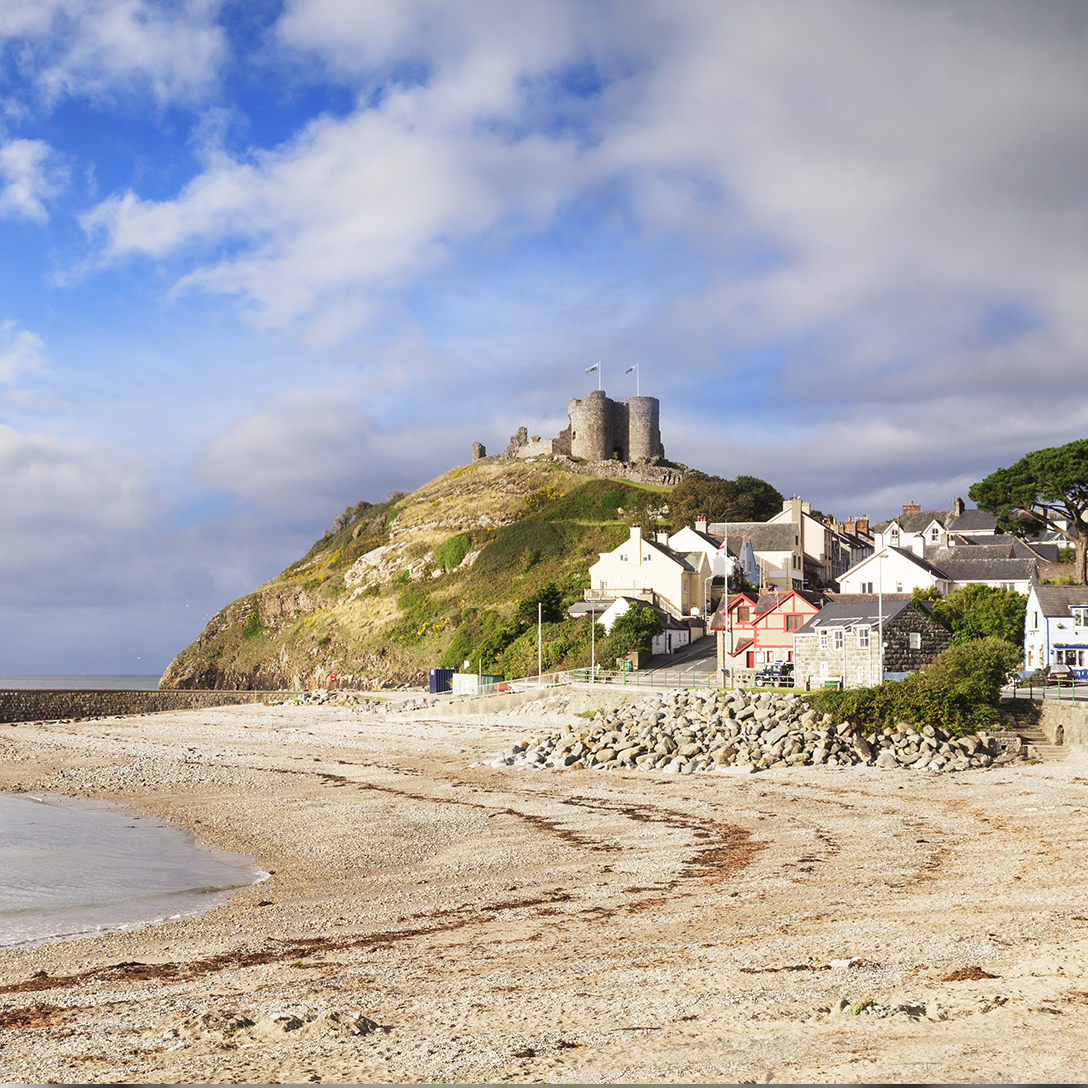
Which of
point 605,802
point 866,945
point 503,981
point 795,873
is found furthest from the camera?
point 605,802

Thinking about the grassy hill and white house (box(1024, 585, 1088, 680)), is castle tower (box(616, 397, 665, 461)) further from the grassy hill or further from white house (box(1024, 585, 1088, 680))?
white house (box(1024, 585, 1088, 680))

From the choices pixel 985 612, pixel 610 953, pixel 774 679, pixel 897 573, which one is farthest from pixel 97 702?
pixel 610 953

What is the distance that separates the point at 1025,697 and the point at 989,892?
961 inches

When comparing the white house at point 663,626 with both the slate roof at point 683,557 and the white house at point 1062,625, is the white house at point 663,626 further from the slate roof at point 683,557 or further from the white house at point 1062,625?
the white house at point 1062,625

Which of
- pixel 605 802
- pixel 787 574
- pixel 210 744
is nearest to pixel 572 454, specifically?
pixel 787 574

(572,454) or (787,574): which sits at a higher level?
(572,454)

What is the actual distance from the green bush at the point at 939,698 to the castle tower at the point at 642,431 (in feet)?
292

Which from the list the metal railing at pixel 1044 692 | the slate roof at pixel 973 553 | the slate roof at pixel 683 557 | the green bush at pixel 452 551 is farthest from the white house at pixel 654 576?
the metal railing at pixel 1044 692

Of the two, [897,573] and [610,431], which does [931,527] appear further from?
[610,431]

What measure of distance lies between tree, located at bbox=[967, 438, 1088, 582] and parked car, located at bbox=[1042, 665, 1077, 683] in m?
19.1

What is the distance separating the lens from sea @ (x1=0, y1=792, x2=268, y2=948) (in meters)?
12.9

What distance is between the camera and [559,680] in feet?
185

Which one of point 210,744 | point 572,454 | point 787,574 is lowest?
point 210,744

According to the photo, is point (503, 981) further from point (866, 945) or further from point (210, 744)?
point (210, 744)
